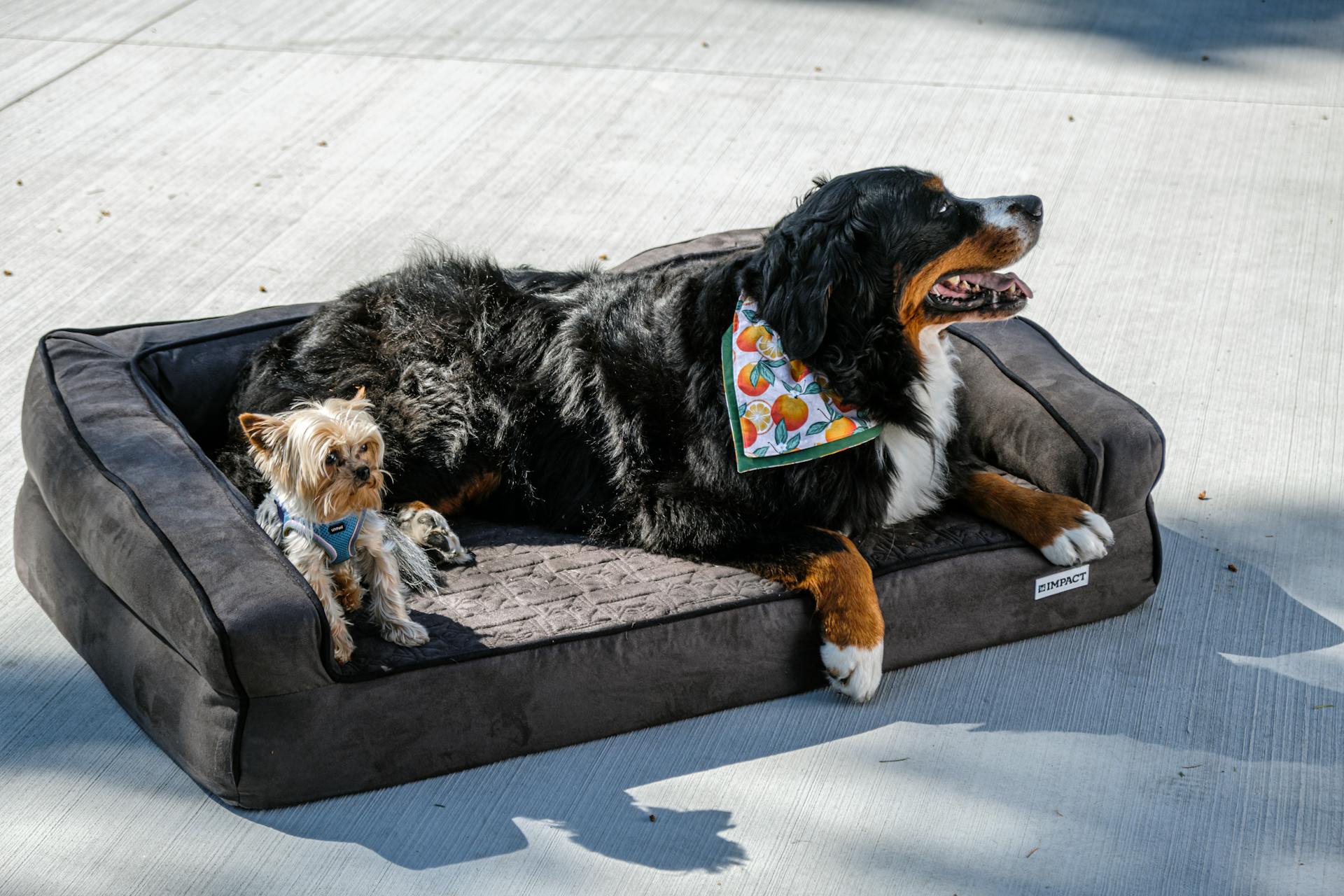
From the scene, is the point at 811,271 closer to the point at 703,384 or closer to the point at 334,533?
the point at 703,384

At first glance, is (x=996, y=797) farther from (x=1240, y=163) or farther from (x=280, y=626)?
(x=1240, y=163)

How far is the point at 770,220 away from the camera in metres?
6.03

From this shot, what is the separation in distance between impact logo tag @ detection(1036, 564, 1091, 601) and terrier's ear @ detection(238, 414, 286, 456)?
1918 mm

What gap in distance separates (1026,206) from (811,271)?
58 centimetres

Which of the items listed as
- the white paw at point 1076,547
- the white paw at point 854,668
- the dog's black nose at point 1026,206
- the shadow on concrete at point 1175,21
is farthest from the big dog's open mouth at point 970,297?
the shadow on concrete at point 1175,21

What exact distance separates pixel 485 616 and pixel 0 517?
172 cm

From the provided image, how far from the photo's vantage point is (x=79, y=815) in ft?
9.95

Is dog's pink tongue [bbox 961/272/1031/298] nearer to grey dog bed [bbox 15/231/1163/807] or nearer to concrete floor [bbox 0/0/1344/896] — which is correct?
grey dog bed [bbox 15/231/1163/807]

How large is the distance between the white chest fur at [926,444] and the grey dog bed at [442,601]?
0.07 m

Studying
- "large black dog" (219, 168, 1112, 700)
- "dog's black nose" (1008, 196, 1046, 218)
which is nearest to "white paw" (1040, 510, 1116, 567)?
"large black dog" (219, 168, 1112, 700)

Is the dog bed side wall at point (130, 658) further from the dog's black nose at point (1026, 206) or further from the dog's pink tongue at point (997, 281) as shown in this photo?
the dog's black nose at point (1026, 206)

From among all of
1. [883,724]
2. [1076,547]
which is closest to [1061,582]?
[1076,547]

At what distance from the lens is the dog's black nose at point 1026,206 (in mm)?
3400

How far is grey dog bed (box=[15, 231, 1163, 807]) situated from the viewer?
299 centimetres
